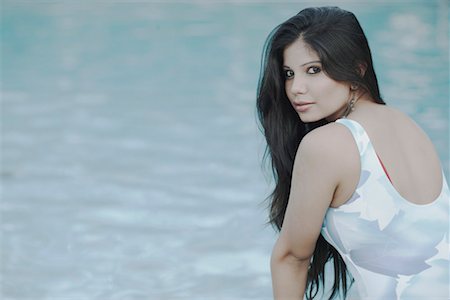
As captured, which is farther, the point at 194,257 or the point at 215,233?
the point at 215,233

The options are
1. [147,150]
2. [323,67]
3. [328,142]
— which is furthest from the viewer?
[147,150]

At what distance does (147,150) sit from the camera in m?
5.59

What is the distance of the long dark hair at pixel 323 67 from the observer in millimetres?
1929

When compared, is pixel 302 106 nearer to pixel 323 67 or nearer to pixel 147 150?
pixel 323 67

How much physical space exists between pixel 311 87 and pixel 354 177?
0.88 feet

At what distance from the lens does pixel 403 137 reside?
191cm

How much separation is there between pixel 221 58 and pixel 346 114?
24.1 ft

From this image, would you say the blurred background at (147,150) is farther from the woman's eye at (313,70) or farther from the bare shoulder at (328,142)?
the bare shoulder at (328,142)

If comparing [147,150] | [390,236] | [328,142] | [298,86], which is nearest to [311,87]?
[298,86]

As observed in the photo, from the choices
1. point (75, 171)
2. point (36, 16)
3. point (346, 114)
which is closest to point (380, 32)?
point (36, 16)

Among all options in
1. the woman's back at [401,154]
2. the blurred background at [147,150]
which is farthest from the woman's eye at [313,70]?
the blurred background at [147,150]

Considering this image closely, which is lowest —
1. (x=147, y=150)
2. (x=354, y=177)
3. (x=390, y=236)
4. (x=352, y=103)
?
(x=390, y=236)

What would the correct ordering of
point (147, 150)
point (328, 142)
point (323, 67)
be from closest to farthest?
point (328, 142) < point (323, 67) < point (147, 150)

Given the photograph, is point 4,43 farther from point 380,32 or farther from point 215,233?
point 215,233
